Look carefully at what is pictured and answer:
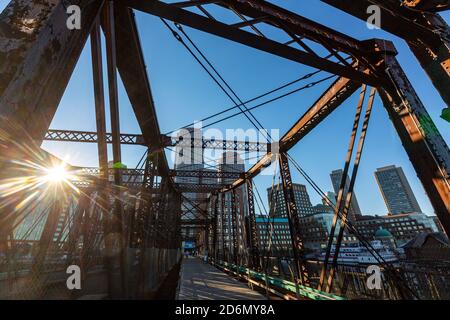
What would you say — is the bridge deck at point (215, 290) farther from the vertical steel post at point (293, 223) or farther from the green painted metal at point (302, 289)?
the vertical steel post at point (293, 223)

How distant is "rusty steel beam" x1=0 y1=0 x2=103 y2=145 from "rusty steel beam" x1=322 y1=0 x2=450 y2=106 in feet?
14.0

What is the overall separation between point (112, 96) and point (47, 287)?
219 inches

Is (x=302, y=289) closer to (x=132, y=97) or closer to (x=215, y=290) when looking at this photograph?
(x=215, y=290)

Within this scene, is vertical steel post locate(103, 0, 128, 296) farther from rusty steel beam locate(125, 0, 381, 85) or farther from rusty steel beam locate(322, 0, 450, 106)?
rusty steel beam locate(322, 0, 450, 106)

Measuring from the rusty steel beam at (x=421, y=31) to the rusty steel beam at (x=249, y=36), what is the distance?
1.96 ft

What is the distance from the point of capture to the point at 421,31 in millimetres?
3471

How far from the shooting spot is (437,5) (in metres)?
3.45

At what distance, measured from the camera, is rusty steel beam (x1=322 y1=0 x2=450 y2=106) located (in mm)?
3312

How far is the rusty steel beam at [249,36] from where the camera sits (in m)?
3.15

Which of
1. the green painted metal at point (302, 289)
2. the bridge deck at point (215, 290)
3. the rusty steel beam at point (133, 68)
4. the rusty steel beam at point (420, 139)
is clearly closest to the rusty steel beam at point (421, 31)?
the rusty steel beam at point (420, 139)

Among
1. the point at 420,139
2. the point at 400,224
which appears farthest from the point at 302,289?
the point at 400,224

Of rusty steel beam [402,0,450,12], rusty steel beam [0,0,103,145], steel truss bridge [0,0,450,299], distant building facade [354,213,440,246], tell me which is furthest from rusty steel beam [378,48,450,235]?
distant building facade [354,213,440,246]
